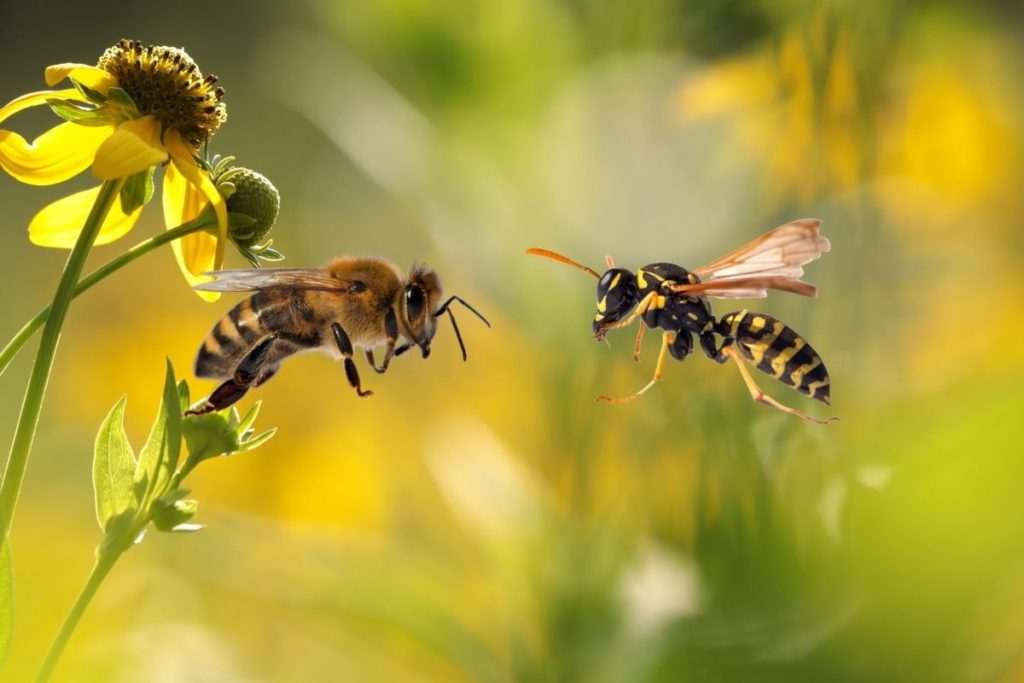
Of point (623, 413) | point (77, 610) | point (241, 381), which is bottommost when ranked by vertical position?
point (77, 610)

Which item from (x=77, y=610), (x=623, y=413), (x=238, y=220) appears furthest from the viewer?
(x=623, y=413)

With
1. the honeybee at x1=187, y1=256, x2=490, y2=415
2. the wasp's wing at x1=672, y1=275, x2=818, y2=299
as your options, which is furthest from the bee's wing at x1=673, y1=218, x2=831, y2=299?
the honeybee at x1=187, y1=256, x2=490, y2=415

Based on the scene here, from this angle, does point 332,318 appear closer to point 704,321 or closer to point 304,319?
point 304,319

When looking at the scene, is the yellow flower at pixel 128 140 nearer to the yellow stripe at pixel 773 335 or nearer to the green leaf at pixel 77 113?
the green leaf at pixel 77 113

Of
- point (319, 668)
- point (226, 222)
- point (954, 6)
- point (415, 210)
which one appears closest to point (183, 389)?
point (226, 222)

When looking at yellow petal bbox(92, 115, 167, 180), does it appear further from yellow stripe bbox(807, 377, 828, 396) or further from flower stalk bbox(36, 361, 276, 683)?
yellow stripe bbox(807, 377, 828, 396)

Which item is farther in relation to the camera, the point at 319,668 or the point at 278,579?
the point at 319,668

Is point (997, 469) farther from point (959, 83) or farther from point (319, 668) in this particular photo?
point (959, 83)

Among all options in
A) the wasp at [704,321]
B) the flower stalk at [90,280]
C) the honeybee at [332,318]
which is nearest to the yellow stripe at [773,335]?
the wasp at [704,321]

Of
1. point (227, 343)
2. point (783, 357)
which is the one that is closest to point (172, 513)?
point (227, 343)
